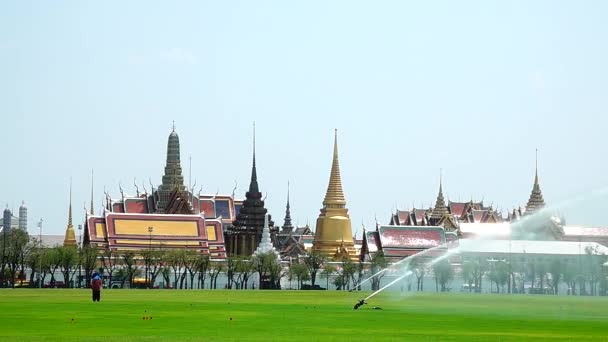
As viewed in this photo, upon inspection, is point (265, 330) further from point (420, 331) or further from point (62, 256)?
point (62, 256)

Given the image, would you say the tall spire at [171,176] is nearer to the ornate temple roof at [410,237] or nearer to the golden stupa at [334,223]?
the golden stupa at [334,223]

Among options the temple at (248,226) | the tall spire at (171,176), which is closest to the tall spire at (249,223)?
the temple at (248,226)

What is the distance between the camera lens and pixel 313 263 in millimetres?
136875

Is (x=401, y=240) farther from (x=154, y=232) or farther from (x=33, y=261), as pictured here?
(x=33, y=261)

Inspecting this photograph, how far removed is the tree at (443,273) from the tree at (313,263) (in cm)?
1183

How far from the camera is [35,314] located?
47969mm

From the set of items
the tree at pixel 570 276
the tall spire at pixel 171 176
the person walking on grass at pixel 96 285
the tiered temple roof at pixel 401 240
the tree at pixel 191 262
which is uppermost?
the tall spire at pixel 171 176

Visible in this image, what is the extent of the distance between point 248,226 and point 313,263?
41.0 m

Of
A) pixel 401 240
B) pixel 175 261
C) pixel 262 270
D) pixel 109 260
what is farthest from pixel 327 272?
pixel 401 240

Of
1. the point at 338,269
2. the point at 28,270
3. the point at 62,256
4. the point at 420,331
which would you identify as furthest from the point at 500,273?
the point at 420,331

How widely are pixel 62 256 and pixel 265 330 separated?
78051mm

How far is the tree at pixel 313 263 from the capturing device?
133 meters

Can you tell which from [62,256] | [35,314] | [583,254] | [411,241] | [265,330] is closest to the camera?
[265,330]

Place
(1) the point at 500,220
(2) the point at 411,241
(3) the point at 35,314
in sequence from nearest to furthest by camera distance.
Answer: (3) the point at 35,314 → (2) the point at 411,241 → (1) the point at 500,220
